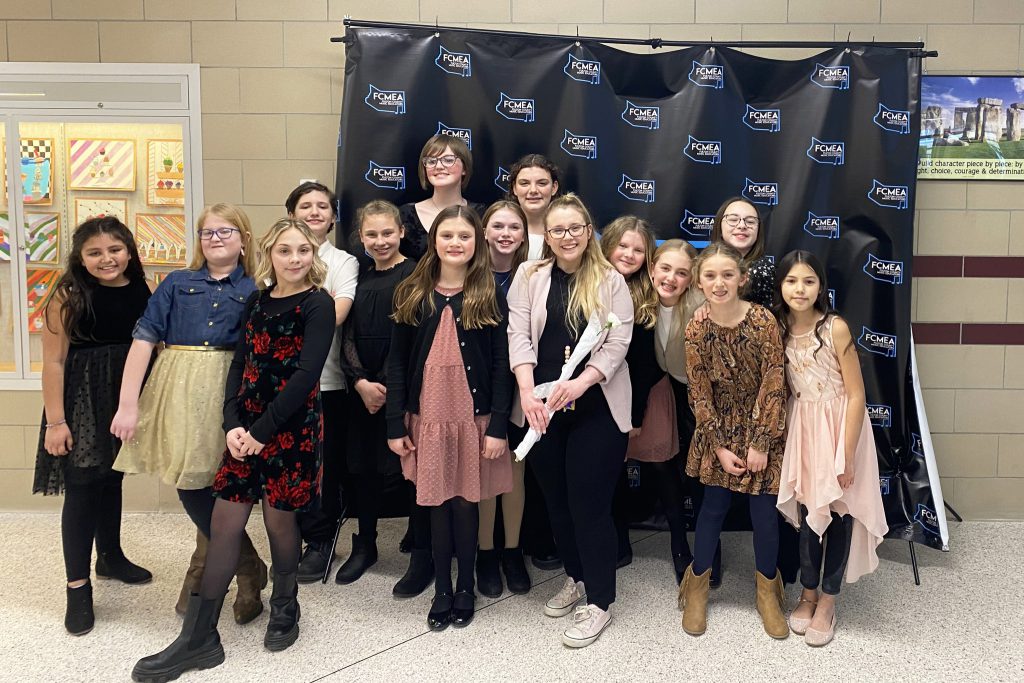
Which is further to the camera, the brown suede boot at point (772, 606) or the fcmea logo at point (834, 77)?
the fcmea logo at point (834, 77)

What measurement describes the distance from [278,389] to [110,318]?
0.71m

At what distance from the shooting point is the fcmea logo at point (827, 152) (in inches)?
122

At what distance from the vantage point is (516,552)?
2.73 metres

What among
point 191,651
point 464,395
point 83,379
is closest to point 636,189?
point 464,395

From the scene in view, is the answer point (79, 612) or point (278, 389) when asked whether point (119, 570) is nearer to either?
point (79, 612)

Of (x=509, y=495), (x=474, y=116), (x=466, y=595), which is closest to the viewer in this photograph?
(x=466, y=595)

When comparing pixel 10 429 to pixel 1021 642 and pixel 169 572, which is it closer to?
pixel 169 572

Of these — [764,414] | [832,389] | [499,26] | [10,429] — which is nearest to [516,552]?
[764,414]

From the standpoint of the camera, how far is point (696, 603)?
8.16ft

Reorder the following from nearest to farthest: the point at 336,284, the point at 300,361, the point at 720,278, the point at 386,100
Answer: the point at 300,361, the point at 720,278, the point at 336,284, the point at 386,100

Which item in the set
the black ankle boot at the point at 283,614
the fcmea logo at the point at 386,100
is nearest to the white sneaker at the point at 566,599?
→ the black ankle boot at the point at 283,614

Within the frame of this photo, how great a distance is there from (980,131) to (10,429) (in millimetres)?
4691

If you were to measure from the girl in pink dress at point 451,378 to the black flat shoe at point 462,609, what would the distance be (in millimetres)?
52

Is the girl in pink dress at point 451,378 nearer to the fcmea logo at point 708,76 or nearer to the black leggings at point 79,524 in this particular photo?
the black leggings at point 79,524
